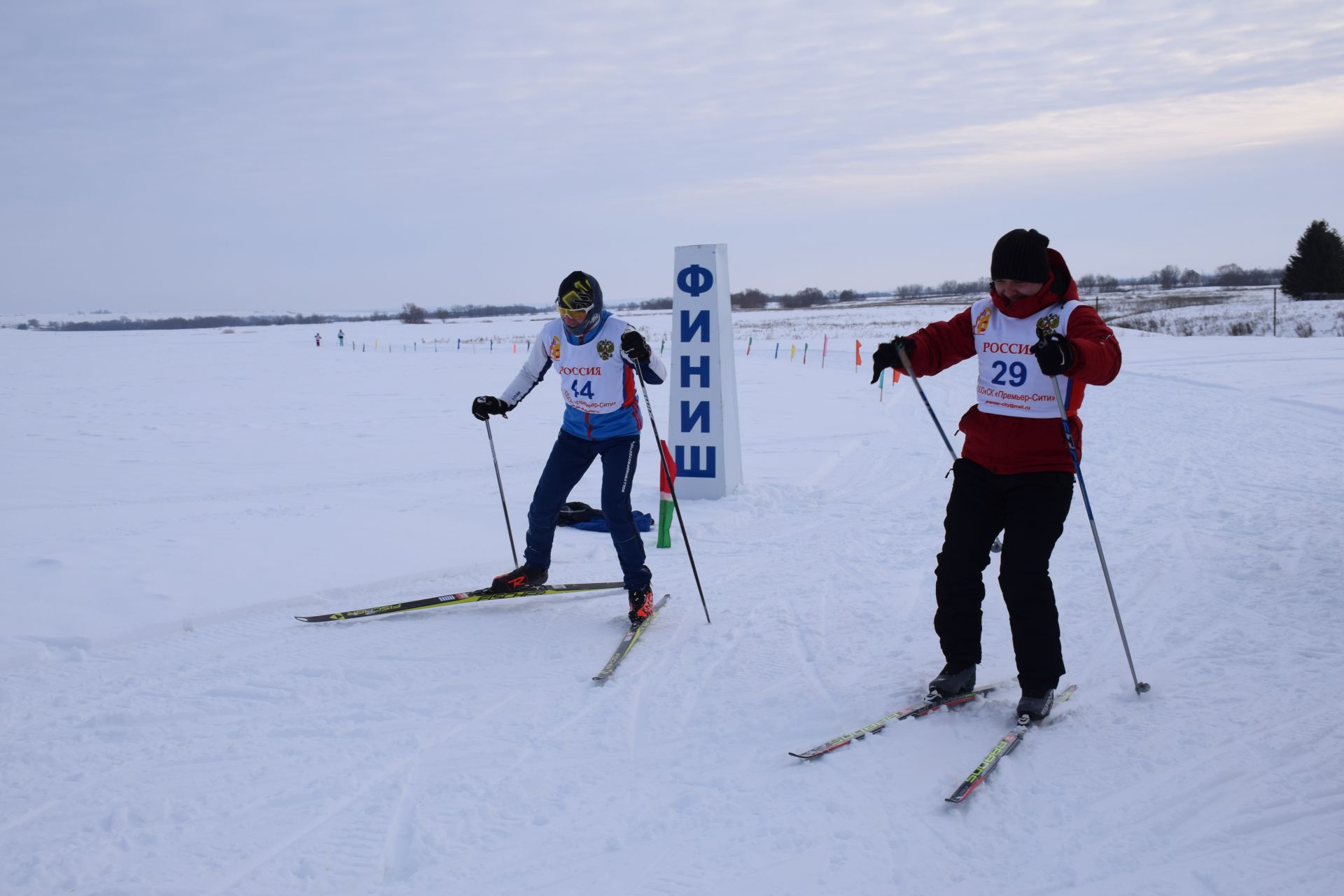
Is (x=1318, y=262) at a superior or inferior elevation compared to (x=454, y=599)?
superior

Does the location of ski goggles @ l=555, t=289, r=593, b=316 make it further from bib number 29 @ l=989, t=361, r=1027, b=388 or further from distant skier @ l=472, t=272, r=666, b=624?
bib number 29 @ l=989, t=361, r=1027, b=388

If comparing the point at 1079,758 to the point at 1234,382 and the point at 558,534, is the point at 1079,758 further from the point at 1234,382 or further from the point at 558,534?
the point at 1234,382

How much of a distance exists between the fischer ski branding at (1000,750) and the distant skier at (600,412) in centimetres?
208

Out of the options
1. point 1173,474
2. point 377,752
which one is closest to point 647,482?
point 1173,474

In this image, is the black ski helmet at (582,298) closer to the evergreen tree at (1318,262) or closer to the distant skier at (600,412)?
the distant skier at (600,412)

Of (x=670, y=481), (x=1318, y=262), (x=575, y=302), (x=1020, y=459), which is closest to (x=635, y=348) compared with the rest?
(x=575, y=302)

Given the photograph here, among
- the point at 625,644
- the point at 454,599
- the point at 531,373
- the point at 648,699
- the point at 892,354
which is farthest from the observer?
the point at 531,373

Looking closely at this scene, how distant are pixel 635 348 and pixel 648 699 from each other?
1.85 metres

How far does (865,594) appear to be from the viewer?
541 cm

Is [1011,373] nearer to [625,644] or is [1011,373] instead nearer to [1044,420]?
[1044,420]

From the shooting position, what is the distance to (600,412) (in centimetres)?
506

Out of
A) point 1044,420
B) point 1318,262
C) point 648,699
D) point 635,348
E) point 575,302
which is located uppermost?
point 1318,262

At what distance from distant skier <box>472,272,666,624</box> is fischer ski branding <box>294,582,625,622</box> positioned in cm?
43

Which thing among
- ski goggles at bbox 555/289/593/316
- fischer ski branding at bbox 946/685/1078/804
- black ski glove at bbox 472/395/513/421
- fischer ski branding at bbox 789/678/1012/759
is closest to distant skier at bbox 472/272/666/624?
ski goggles at bbox 555/289/593/316
